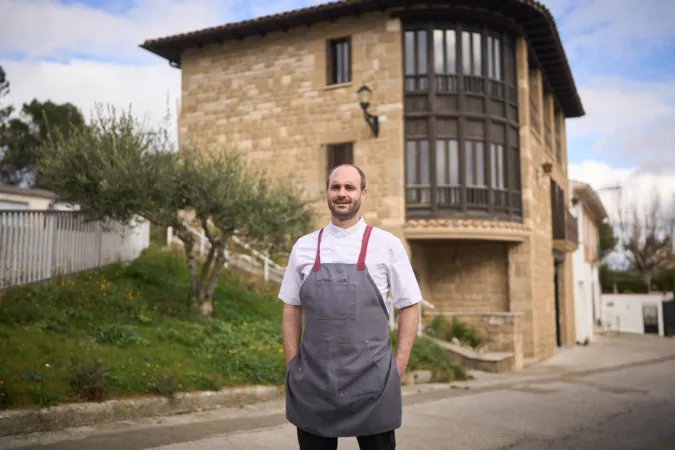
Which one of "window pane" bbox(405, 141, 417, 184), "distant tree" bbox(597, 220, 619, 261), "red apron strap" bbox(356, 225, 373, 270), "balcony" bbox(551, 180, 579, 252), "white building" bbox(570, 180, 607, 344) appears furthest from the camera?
"distant tree" bbox(597, 220, 619, 261)

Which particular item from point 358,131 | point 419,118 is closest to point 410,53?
point 419,118

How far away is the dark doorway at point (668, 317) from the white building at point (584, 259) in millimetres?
4842

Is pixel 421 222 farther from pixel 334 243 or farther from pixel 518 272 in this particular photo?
pixel 334 243

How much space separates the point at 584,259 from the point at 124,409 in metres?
28.3

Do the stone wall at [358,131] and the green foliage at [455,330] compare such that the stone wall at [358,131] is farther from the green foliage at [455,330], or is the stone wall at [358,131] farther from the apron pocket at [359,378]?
the apron pocket at [359,378]

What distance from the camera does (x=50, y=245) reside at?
11.1m

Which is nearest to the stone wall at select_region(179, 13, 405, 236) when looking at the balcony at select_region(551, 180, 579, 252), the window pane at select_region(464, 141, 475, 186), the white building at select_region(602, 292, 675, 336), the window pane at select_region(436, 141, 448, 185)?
the window pane at select_region(436, 141, 448, 185)

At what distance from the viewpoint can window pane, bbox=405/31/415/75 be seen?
57.0 ft

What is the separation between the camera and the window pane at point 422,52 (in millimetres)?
17312

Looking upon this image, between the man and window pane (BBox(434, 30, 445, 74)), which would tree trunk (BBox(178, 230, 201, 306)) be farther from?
window pane (BBox(434, 30, 445, 74))

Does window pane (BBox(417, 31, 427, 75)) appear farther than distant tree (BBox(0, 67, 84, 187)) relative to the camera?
No

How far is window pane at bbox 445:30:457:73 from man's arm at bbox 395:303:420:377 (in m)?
15.2

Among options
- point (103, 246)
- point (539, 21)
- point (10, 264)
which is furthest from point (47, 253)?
point (539, 21)

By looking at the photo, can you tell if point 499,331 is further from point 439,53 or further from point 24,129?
point 24,129
